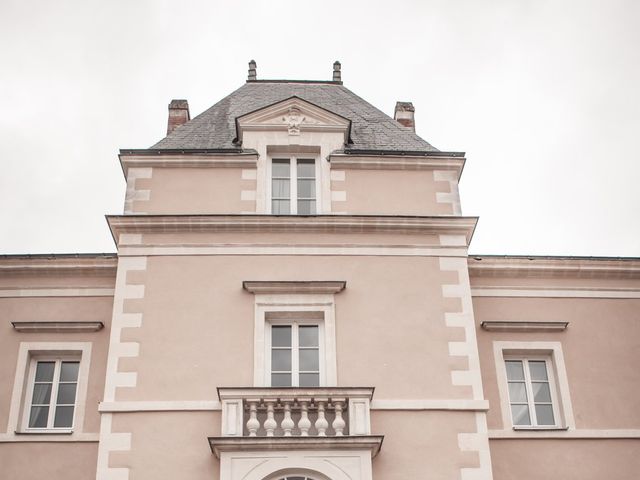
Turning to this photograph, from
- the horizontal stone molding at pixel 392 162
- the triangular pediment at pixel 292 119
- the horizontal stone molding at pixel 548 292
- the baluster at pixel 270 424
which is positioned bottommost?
the baluster at pixel 270 424

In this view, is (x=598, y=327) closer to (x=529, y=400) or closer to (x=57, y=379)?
(x=529, y=400)

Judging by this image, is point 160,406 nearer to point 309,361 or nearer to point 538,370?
point 309,361

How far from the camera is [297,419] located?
13578 millimetres

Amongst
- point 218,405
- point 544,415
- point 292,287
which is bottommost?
point 218,405

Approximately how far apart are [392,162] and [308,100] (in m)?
3.59

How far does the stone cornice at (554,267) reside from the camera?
1670 cm

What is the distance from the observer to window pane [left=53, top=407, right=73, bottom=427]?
1508cm

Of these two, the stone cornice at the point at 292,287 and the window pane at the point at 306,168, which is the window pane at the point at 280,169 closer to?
the window pane at the point at 306,168

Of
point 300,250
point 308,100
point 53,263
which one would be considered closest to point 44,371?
point 53,263

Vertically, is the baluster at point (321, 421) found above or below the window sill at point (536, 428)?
below

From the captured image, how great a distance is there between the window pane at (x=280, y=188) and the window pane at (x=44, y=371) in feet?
16.5

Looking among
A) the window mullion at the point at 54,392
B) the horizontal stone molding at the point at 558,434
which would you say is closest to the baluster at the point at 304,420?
the horizontal stone molding at the point at 558,434

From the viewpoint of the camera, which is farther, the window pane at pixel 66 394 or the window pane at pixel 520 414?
the window pane at pixel 520 414

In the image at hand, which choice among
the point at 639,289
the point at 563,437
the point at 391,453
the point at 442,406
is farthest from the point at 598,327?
the point at 391,453
